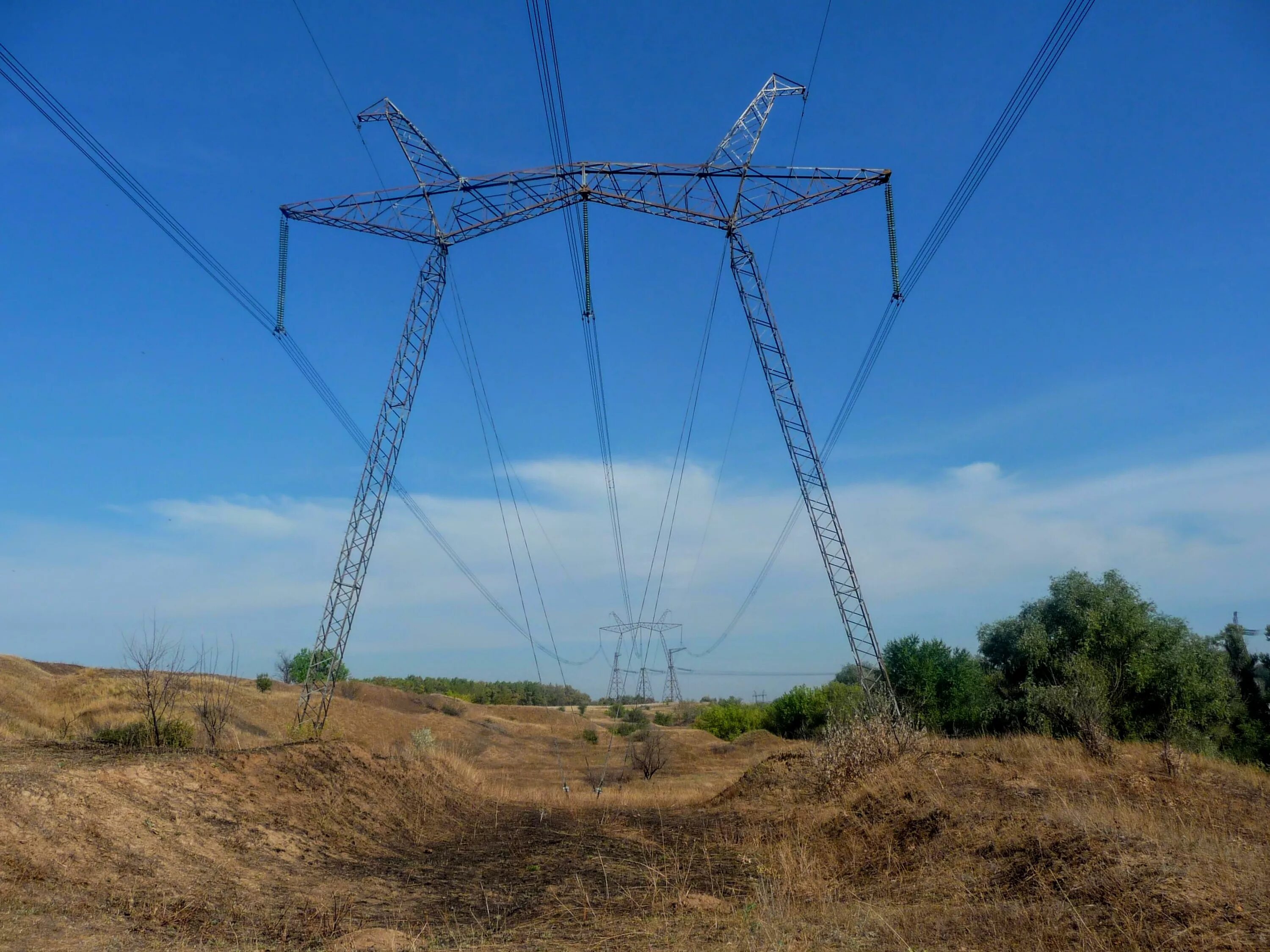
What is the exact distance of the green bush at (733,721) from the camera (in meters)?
73.7

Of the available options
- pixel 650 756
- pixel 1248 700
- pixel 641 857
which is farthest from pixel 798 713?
pixel 641 857

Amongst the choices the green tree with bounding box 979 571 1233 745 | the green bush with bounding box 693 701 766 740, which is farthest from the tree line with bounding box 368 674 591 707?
the green tree with bounding box 979 571 1233 745

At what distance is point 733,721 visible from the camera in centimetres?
7475

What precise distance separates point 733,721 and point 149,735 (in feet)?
189

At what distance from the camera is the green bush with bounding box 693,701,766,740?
73688 mm

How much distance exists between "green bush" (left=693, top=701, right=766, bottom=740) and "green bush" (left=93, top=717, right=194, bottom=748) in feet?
176

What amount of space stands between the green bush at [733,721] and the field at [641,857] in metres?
47.0

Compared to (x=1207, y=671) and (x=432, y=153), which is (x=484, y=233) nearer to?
(x=432, y=153)

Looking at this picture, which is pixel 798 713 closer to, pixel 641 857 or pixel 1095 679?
pixel 1095 679

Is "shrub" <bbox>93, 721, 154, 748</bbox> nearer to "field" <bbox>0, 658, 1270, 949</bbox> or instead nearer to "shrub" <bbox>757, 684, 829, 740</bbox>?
"field" <bbox>0, 658, 1270, 949</bbox>

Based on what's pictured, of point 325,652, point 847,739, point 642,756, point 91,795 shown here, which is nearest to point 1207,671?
point 847,739

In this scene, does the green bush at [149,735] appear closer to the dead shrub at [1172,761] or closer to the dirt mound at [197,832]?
the dirt mound at [197,832]

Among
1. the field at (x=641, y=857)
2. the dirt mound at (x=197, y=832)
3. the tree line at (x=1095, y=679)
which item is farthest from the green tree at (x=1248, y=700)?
the dirt mound at (x=197, y=832)

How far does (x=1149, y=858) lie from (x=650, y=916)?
249 inches
